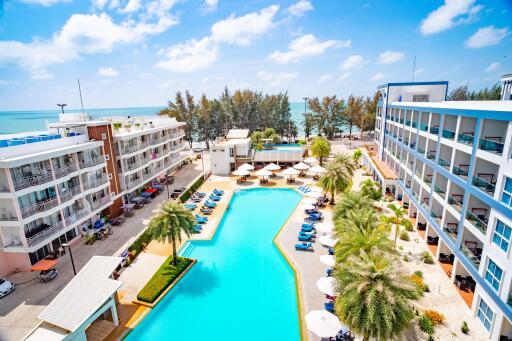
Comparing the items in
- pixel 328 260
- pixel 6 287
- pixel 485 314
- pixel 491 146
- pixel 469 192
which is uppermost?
pixel 491 146

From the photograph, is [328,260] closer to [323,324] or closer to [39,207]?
[323,324]

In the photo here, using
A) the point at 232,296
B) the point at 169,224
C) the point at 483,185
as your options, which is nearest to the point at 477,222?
the point at 483,185

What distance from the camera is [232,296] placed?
21203mm

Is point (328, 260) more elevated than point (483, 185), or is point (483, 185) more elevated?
point (483, 185)

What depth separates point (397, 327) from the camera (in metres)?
12.6

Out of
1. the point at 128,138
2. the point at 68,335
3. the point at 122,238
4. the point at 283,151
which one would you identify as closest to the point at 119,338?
the point at 68,335

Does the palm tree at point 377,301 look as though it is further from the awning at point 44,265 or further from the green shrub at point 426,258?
the awning at point 44,265

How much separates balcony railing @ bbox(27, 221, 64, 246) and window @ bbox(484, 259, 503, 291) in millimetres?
33298

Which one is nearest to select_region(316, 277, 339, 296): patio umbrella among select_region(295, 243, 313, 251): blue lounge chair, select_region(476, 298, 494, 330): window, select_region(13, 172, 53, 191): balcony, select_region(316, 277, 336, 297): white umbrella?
select_region(316, 277, 336, 297): white umbrella

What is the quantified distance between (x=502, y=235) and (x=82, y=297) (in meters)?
24.9

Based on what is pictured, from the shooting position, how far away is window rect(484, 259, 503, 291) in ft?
50.2

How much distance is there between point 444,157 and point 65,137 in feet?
123

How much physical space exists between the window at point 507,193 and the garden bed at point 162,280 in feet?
75.4

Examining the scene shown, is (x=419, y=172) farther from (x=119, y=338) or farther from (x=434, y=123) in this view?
(x=119, y=338)
